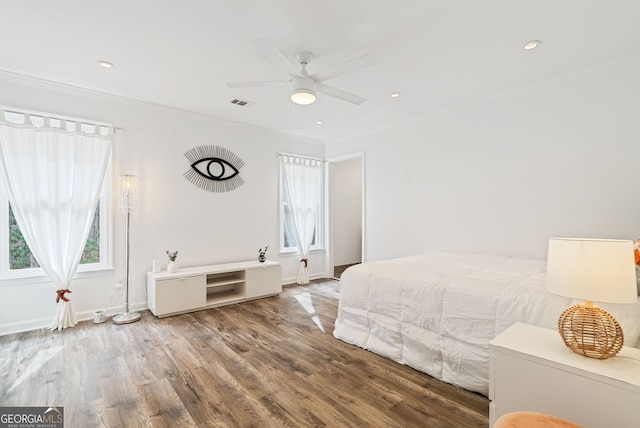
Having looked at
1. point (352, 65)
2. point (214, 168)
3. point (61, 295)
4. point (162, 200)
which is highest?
point (352, 65)

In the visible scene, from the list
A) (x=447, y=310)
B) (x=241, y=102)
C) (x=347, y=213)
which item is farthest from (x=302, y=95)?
(x=347, y=213)

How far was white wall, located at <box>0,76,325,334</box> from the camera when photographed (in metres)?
3.35

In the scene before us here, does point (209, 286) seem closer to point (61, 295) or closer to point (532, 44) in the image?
point (61, 295)

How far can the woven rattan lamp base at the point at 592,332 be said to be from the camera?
4.46ft

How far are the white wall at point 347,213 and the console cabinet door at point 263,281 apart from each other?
7.59ft

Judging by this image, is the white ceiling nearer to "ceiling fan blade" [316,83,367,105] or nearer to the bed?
"ceiling fan blade" [316,83,367,105]

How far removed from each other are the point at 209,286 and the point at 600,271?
12.9ft

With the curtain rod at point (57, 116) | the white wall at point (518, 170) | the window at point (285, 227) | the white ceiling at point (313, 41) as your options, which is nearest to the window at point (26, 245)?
the curtain rod at point (57, 116)

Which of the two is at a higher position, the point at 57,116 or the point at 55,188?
the point at 57,116

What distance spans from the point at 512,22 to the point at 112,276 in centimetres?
481

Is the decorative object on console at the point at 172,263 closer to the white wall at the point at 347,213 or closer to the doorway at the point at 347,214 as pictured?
the doorway at the point at 347,214

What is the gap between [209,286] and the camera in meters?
4.08

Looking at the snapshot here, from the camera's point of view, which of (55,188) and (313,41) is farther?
(55,188)

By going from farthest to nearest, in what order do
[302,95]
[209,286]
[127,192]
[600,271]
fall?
1. [209,286]
2. [127,192]
3. [302,95]
4. [600,271]
